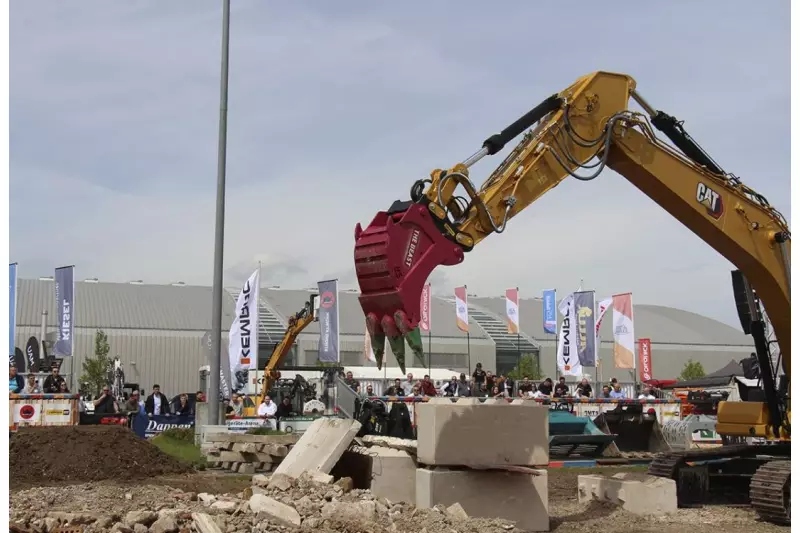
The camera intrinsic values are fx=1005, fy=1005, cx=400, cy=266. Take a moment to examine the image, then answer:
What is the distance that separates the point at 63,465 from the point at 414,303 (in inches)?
381

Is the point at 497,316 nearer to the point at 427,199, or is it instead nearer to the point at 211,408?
the point at 211,408

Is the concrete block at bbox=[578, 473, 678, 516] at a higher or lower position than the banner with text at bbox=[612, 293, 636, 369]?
lower

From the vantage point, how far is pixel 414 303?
10094 millimetres

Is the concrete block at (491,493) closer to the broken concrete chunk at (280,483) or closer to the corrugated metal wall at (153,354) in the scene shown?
the broken concrete chunk at (280,483)

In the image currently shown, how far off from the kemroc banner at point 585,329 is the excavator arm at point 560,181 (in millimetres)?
25818

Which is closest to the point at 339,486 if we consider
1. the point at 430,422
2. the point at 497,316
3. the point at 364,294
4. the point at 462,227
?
the point at 430,422

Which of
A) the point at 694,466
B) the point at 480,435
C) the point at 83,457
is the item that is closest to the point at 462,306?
the point at 83,457

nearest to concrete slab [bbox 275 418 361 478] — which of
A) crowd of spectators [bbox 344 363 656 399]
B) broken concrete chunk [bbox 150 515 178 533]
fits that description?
broken concrete chunk [bbox 150 515 178 533]

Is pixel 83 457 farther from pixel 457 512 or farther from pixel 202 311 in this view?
pixel 202 311

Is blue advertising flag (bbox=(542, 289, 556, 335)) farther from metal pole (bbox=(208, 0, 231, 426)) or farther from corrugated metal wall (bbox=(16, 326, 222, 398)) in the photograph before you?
metal pole (bbox=(208, 0, 231, 426))

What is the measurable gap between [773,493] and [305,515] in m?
5.90

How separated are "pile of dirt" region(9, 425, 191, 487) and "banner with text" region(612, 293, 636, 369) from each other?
936 inches

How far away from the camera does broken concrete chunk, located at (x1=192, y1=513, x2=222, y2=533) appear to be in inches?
335

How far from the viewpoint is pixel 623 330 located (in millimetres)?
39156
